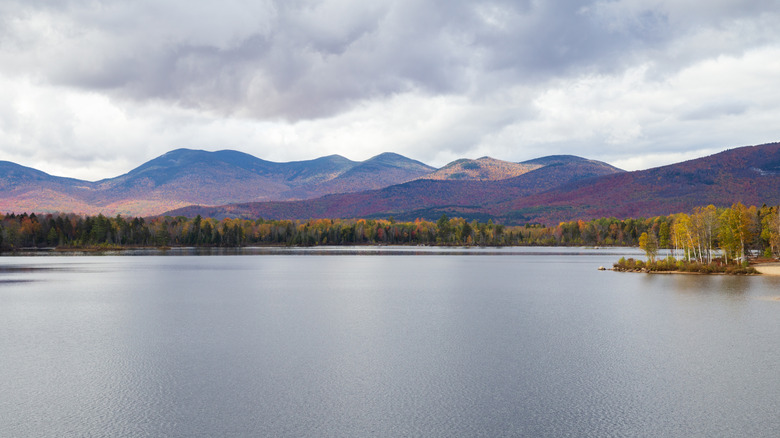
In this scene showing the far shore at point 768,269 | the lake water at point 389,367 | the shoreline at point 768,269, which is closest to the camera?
the lake water at point 389,367

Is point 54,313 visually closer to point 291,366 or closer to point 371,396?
point 291,366

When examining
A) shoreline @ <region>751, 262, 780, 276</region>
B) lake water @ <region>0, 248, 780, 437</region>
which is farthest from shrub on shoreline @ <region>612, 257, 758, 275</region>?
lake water @ <region>0, 248, 780, 437</region>

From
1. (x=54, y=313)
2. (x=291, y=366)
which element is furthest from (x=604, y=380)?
(x=54, y=313)

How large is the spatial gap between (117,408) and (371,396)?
24.6 feet

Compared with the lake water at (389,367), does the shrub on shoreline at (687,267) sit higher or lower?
higher

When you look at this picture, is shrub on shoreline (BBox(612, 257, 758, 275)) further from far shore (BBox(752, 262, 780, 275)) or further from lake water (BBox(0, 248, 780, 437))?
lake water (BBox(0, 248, 780, 437))

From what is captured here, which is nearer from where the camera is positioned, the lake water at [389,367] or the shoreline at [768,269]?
the lake water at [389,367]

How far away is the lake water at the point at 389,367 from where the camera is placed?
635 inches

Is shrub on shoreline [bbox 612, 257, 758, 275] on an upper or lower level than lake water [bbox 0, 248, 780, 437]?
upper

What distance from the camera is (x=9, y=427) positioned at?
15.5 meters

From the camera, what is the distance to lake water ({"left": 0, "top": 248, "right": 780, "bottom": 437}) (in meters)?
16.1

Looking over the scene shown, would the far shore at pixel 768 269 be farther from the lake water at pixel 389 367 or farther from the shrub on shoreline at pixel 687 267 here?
the lake water at pixel 389 367

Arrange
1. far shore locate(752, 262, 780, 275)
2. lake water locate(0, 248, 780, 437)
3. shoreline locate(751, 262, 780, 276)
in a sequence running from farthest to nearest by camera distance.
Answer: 1. far shore locate(752, 262, 780, 275)
2. shoreline locate(751, 262, 780, 276)
3. lake water locate(0, 248, 780, 437)

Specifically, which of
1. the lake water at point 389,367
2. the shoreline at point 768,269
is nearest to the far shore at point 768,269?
the shoreline at point 768,269
